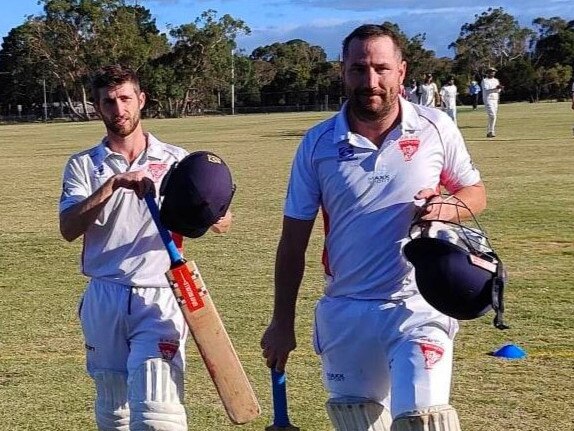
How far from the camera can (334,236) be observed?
4605 millimetres

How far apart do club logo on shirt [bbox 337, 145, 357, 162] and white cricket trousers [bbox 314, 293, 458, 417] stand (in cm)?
61

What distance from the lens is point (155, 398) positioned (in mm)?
4965

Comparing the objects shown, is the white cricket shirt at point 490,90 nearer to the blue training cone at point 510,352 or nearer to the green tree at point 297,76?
the blue training cone at point 510,352

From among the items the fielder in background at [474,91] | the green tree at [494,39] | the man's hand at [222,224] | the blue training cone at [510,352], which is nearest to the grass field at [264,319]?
the blue training cone at [510,352]

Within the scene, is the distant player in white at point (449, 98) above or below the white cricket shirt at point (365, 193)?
below

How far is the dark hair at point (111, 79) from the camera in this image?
532 cm

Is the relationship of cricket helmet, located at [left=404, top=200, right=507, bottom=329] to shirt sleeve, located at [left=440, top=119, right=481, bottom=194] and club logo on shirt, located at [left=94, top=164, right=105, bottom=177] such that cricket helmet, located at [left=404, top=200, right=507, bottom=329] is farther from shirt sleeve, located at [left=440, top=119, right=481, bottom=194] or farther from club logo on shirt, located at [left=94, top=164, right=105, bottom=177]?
club logo on shirt, located at [left=94, top=164, right=105, bottom=177]

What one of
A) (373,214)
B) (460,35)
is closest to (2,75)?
(460,35)

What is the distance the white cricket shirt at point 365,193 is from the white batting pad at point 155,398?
39.7 inches

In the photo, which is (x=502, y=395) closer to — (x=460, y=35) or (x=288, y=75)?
(x=288, y=75)

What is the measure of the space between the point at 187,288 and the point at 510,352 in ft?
11.5

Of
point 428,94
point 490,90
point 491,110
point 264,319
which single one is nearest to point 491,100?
point 491,110

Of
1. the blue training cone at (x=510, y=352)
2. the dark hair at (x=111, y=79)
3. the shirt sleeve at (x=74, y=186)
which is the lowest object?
the blue training cone at (x=510, y=352)

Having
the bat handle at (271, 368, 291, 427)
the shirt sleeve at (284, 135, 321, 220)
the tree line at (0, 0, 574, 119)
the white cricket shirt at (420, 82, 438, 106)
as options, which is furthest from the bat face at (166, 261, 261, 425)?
the tree line at (0, 0, 574, 119)
